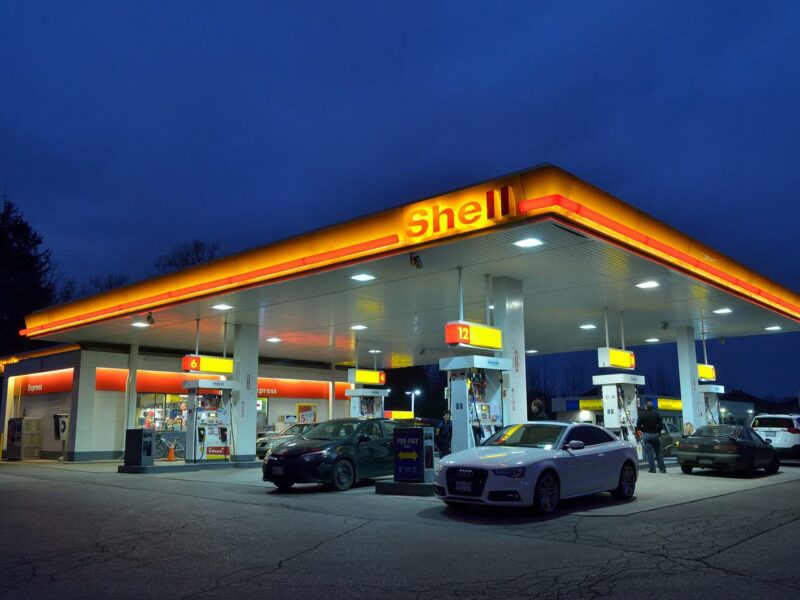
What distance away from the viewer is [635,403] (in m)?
21.7

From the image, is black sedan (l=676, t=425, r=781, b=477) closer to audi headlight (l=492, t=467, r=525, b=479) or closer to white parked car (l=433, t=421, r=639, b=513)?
white parked car (l=433, t=421, r=639, b=513)

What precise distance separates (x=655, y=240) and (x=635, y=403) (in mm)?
9530

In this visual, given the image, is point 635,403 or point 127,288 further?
point 635,403

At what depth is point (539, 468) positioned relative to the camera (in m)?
10.2

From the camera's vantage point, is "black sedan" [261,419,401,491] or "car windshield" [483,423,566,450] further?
"black sedan" [261,419,401,491]

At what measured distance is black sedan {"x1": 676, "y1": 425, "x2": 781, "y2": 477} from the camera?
54.3 feet

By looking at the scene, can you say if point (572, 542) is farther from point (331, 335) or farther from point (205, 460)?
point (331, 335)

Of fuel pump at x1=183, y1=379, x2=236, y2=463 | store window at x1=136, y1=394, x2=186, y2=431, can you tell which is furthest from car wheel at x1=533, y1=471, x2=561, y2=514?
store window at x1=136, y1=394, x2=186, y2=431

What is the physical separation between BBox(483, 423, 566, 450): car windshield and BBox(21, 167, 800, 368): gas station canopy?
334 centimetres

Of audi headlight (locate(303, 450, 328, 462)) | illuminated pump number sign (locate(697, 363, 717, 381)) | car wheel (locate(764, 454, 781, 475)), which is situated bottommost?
car wheel (locate(764, 454, 781, 475))

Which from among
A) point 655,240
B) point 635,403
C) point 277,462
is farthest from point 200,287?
point 635,403

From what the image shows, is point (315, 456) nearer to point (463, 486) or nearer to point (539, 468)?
point (463, 486)

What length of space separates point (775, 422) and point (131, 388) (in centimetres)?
2349

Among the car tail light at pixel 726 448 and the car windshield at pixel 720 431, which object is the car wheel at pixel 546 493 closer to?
the car tail light at pixel 726 448
